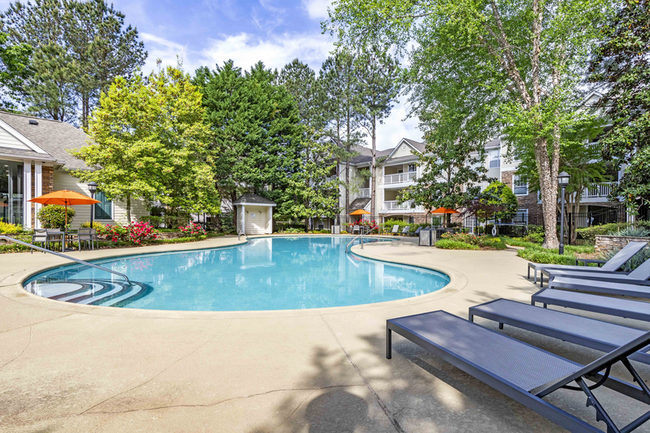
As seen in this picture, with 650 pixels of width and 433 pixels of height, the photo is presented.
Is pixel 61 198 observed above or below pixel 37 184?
below

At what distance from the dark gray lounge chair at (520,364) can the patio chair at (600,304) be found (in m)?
1.67

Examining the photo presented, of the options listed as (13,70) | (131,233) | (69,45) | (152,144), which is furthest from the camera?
(69,45)

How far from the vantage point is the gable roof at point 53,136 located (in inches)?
593

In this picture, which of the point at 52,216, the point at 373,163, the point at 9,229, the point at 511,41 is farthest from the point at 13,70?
the point at 511,41

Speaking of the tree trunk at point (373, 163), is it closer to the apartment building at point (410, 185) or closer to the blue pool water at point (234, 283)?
the apartment building at point (410, 185)

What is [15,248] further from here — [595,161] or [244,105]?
[595,161]

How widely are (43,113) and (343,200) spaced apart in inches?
1034

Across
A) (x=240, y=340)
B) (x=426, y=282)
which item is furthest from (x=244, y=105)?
(x=240, y=340)

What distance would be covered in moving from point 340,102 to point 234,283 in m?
21.4

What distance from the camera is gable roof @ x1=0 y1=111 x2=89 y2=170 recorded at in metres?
15.1

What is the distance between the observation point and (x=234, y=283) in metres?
7.82

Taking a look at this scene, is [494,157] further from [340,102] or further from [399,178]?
[340,102]

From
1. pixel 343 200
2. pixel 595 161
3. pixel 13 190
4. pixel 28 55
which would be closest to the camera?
pixel 13 190

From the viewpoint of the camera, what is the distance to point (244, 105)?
22.6 m
